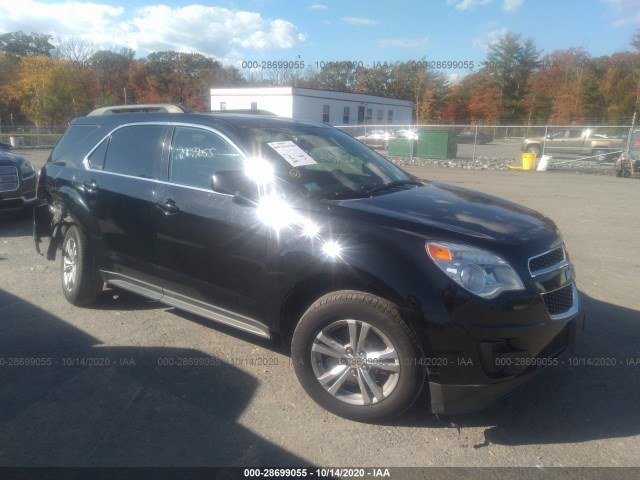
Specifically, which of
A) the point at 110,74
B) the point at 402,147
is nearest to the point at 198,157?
the point at 402,147

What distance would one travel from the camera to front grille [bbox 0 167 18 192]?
8.02 m

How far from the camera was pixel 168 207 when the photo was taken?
3809 mm

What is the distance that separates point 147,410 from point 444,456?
1855 mm

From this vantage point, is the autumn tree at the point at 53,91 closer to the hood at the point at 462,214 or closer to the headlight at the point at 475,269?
the hood at the point at 462,214

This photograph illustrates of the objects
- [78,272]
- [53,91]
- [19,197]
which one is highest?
[53,91]

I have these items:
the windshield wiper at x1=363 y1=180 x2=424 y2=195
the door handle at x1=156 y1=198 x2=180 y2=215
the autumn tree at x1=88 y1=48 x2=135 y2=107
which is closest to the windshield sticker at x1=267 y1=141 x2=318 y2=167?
the windshield wiper at x1=363 y1=180 x2=424 y2=195

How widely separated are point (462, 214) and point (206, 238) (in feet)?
6.01

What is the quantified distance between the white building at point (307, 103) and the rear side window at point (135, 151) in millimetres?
34964

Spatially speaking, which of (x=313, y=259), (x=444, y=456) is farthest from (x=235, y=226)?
(x=444, y=456)

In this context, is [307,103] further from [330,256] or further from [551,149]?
[330,256]

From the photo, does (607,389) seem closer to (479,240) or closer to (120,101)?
(479,240)

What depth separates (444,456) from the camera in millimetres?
2730

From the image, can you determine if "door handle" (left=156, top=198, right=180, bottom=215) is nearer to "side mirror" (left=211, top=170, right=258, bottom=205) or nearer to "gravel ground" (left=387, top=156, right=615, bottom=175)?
"side mirror" (left=211, top=170, right=258, bottom=205)

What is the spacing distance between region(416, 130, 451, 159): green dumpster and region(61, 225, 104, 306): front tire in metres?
23.0
